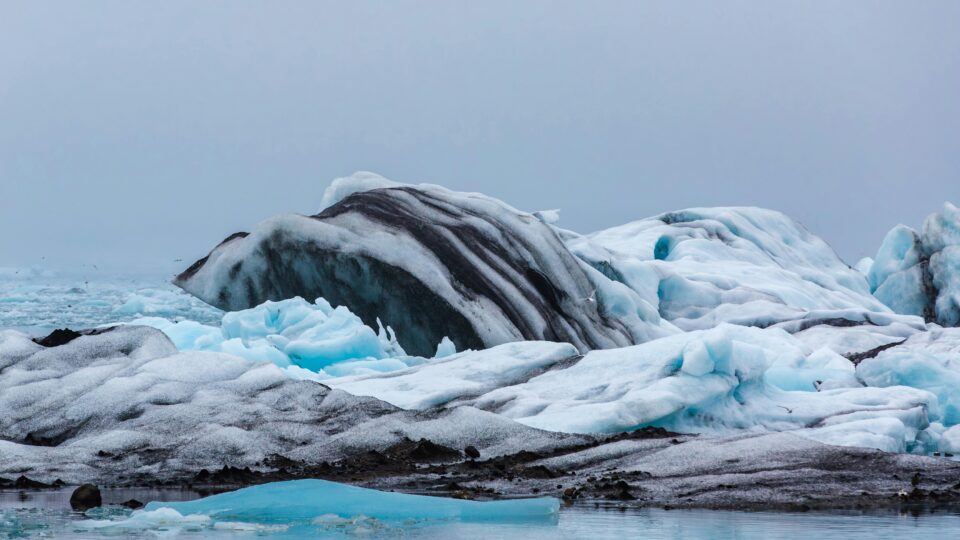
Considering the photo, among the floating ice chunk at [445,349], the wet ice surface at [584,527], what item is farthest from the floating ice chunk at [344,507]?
the floating ice chunk at [445,349]

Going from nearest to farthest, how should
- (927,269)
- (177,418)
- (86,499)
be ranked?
(86,499) → (177,418) → (927,269)

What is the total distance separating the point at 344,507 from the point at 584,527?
6.73ft

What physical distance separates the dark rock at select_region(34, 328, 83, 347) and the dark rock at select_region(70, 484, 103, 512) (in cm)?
822

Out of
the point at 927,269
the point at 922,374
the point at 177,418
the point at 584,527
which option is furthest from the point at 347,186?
the point at 927,269

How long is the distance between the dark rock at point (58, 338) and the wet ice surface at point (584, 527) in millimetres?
8461

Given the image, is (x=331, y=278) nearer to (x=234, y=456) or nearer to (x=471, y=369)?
(x=471, y=369)

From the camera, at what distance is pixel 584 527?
995 cm

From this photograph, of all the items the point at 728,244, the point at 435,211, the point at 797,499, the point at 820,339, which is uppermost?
the point at 728,244

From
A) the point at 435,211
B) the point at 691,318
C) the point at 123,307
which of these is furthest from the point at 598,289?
the point at 123,307

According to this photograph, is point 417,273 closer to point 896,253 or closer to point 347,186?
point 347,186

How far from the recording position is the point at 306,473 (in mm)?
14156

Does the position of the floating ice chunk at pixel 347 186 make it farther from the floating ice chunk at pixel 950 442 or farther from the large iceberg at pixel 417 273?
the floating ice chunk at pixel 950 442

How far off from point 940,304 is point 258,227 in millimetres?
26625

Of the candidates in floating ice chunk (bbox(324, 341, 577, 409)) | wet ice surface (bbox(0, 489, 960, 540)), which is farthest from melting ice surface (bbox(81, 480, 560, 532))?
floating ice chunk (bbox(324, 341, 577, 409))
